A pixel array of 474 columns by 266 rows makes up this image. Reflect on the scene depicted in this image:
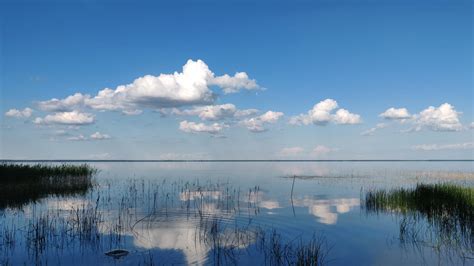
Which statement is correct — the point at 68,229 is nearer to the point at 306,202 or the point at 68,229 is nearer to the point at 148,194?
the point at 148,194

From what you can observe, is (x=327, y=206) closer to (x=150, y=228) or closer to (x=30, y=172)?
(x=150, y=228)

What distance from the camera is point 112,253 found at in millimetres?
11797

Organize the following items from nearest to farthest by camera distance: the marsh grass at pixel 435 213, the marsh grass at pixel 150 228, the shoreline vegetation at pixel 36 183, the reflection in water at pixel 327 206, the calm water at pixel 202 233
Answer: the calm water at pixel 202 233, the marsh grass at pixel 150 228, the marsh grass at pixel 435 213, the reflection in water at pixel 327 206, the shoreline vegetation at pixel 36 183

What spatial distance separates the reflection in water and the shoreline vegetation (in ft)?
54.0

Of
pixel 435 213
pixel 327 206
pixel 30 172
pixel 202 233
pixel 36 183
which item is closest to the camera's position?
pixel 202 233

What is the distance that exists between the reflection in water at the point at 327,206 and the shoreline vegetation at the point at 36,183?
16456mm

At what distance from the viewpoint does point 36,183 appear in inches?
1265

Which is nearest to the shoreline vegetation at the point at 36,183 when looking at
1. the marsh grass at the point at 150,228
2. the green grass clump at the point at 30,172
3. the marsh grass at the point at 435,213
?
the green grass clump at the point at 30,172

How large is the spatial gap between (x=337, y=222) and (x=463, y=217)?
17.4 feet

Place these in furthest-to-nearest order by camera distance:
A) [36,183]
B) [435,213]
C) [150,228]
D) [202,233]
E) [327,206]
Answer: [36,183] < [327,206] < [435,213] < [150,228] < [202,233]

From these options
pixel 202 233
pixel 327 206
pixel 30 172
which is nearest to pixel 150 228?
pixel 202 233

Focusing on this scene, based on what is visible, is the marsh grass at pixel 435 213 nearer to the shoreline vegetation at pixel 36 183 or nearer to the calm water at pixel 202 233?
the calm water at pixel 202 233

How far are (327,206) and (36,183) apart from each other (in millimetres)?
24196

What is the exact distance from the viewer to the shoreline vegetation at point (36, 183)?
990 inches
